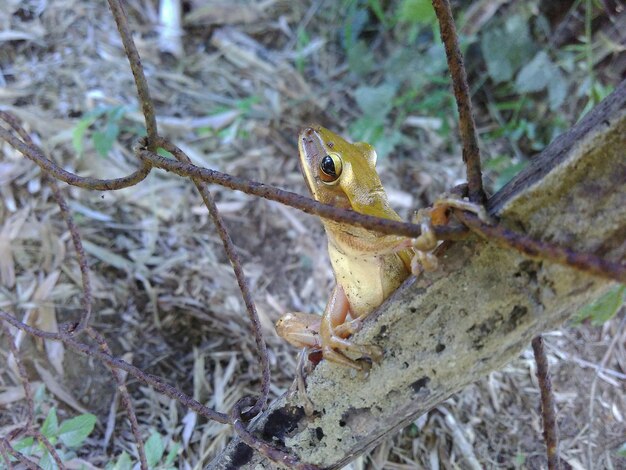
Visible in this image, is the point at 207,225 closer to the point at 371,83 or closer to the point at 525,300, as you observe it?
the point at 371,83

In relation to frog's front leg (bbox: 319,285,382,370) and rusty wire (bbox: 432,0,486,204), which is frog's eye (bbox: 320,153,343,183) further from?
rusty wire (bbox: 432,0,486,204)

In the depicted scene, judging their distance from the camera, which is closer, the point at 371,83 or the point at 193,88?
the point at 193,88

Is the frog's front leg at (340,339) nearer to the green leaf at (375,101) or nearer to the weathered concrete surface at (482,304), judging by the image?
the weathered concrete surface at (482,304)

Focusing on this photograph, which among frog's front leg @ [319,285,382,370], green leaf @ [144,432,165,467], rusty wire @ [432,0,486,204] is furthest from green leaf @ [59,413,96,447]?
rusty wire @ [432,0,486,204]

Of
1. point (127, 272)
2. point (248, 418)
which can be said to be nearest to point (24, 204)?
point (127, 272)

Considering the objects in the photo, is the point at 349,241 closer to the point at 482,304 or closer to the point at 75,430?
the point at 482,304

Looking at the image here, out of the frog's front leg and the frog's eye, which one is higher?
the frog's eye
